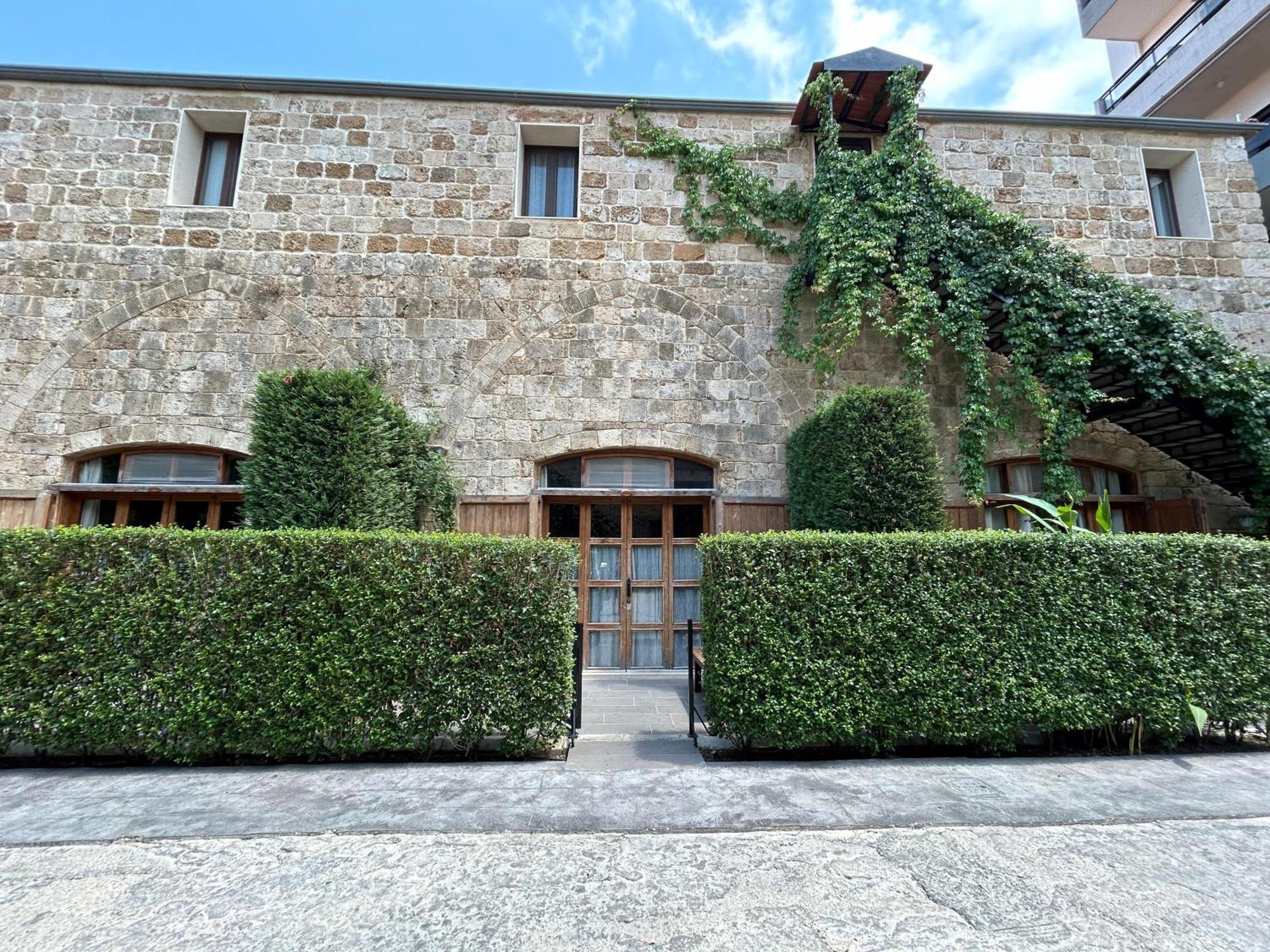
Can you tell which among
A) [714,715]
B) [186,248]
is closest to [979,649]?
[714,715]

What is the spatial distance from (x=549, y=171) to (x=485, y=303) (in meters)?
2.29

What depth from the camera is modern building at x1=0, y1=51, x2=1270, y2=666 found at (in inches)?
282

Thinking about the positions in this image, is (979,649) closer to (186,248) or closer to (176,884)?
(176,884)

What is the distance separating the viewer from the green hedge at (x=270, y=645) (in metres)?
3.83

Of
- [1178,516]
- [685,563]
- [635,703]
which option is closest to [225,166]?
[685,563]

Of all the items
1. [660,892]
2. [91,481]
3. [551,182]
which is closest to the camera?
[660,892]

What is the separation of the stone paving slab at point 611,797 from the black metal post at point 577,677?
0.52m

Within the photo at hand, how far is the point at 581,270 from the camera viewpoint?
7.70m

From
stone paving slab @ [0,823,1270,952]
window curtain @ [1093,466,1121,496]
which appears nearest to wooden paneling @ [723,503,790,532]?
window curtain @ [1093,466,1121,496]

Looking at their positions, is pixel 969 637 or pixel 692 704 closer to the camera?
pixel 969 637

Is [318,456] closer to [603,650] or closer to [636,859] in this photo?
[603,650]

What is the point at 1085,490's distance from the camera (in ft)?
25.2

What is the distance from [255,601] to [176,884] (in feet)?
6.18

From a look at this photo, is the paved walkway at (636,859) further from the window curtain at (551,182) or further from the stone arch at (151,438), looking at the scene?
the window curtain at (551,182)
